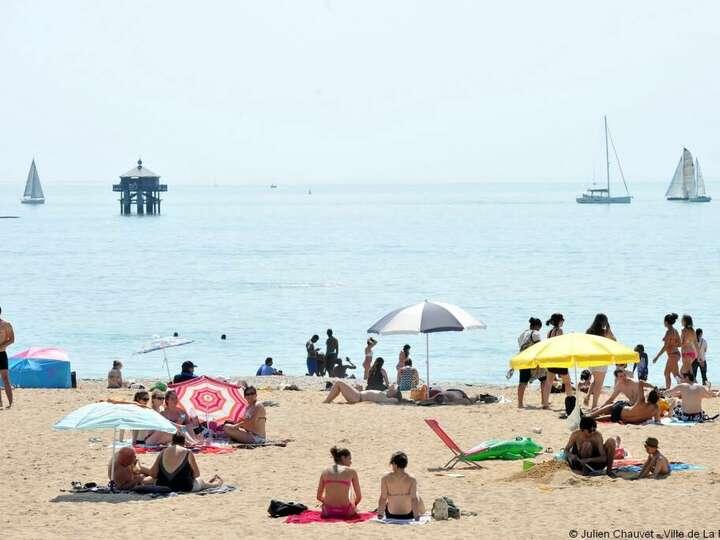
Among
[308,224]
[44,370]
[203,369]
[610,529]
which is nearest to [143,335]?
[203,369]

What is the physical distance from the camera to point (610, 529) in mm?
10695

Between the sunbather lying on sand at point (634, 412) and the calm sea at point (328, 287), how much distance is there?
13.7 meters

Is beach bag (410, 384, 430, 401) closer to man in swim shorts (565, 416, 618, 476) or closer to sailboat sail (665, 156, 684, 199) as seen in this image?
man in swim shorts (565, 416, 618, 476)

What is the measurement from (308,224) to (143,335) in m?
105

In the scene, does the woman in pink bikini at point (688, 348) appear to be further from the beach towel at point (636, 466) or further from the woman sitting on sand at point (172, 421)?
the woman sitting on sand at point (172, 421)

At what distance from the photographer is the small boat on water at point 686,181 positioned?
165 metres

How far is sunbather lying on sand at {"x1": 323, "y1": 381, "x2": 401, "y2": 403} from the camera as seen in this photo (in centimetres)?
1894

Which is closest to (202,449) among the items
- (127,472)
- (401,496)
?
(127,472)

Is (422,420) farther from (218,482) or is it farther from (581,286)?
(581,286)

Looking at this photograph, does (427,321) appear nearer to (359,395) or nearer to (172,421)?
(359,395)

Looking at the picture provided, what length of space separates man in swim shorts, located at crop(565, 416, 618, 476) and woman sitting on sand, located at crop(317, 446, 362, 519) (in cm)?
259

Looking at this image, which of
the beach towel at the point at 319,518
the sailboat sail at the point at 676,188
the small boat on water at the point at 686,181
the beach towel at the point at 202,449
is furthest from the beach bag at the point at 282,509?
the sailboat sail at the point at 676,188

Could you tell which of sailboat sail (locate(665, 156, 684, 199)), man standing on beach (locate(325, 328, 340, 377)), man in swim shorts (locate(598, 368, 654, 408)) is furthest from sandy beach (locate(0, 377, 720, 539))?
sailboat sail (locate(665, 156, 684, 199))

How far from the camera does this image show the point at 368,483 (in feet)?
43.1
